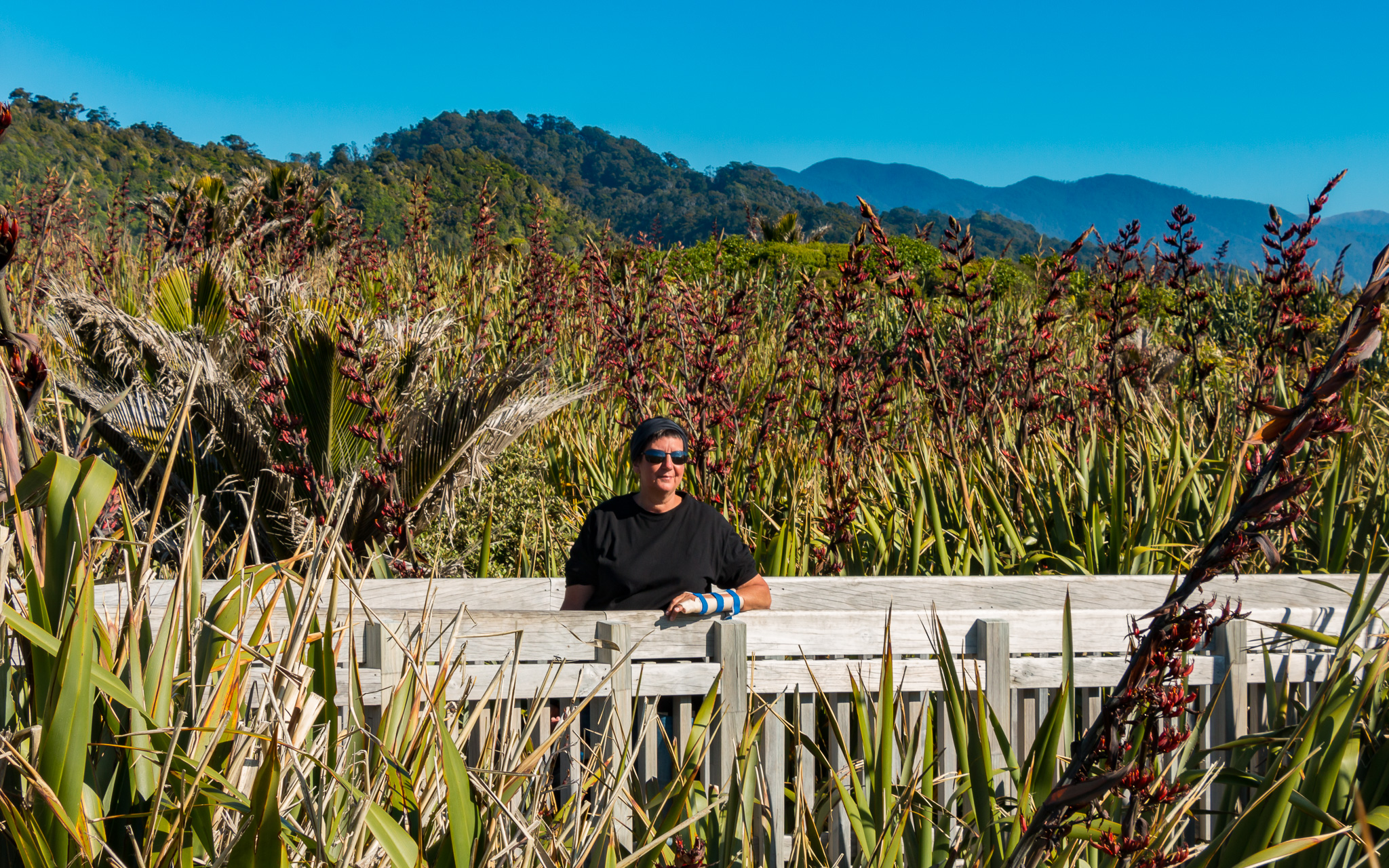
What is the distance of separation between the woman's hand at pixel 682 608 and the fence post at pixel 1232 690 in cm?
123

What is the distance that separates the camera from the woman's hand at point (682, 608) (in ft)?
7.52

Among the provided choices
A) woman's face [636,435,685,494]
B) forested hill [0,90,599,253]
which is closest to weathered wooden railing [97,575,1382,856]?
woman's face [636,435,685,494]

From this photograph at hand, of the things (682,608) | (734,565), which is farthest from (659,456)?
(682,608)

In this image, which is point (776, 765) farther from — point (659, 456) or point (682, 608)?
point (659, 456)

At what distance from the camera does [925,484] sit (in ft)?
11.8

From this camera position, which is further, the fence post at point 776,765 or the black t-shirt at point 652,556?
the black t-shirt at point 652,556

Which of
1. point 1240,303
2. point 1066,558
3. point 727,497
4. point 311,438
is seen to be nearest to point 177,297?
point 311,438

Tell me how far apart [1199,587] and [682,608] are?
61.3 inches

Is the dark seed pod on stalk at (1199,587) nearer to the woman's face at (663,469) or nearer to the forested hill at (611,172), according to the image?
the woman's face at (663,469)

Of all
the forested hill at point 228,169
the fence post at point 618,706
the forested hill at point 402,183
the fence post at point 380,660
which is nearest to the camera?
the fence post at point 618,706

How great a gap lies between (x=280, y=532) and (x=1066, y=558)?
330 centimetres

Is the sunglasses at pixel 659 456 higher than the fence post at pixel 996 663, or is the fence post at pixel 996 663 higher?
the sunglasses at pixel 659 456

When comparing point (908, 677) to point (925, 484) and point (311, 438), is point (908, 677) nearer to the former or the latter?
point (925, 484)

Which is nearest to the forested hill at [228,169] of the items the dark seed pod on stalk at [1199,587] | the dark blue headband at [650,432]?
the dark blue headband at [650,432]
